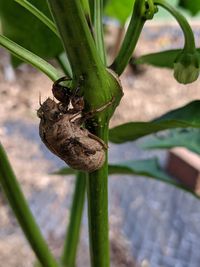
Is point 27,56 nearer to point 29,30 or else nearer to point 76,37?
point 76,37

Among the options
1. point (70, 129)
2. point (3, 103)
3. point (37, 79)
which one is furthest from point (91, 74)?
point (37, 79)

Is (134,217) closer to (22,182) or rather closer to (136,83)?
(22,182)

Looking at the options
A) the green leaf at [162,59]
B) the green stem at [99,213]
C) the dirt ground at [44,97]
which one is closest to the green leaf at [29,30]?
the green leaf at [162,59]

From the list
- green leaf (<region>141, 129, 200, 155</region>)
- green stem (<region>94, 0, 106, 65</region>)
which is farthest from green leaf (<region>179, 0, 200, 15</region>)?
green stem (<region>94, 0, 106, 65</region>)

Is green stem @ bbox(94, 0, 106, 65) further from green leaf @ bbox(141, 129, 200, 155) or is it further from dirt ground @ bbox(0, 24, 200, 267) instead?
dirt ground @ bbox(0, 24, 200, 267)

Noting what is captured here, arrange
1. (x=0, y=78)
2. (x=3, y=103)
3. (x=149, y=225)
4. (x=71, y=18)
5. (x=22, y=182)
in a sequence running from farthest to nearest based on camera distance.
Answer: (x=0, y=78)
(x=3, y=103)
(x=22, y=182)
(x=149, y=225)
(x=71, y=18)

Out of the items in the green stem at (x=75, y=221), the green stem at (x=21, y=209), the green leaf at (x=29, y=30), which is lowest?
the green stem at (x=75, y=221)

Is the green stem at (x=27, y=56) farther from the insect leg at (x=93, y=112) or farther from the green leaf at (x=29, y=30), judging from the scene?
the green leaf at (x=29, y=30)
